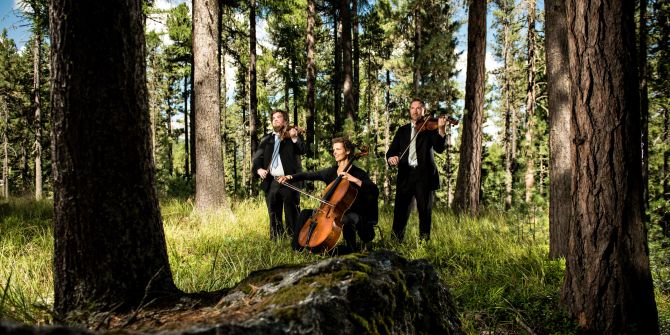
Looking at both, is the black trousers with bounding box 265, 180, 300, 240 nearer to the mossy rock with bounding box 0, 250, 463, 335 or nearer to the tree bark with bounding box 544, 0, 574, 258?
the tree bark with bounding box 544, 0, 574, 258

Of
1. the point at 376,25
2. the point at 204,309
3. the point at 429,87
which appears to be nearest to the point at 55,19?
the point at 204,309

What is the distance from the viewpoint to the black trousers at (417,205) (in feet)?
18.0

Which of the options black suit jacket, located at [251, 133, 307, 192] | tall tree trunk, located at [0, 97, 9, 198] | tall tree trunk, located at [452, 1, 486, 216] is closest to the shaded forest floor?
black suit jacket, located at [251, 133, 307, 192]

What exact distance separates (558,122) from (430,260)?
2.22m

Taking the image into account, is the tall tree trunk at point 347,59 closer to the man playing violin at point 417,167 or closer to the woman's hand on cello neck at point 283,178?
the man playing violin at point 417,167

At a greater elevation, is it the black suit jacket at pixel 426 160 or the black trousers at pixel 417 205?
the black suit jacket at pixel 426 160

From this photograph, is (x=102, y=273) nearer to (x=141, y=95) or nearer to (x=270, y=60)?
(x=141, y=95)

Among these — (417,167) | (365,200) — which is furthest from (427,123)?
(365,200)

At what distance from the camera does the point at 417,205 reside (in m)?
5.61

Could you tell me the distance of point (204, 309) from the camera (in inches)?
66.0

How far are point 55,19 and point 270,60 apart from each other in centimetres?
1332

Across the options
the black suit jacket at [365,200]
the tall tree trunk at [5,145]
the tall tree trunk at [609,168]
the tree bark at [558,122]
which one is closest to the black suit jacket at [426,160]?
the black suit jacket at [365,200]

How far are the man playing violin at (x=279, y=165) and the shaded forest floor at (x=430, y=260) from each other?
42 cm

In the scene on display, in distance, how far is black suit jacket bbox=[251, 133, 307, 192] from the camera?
580 centimetres
